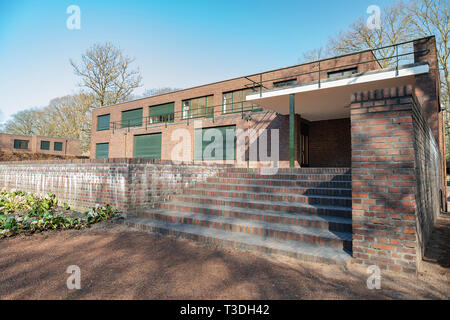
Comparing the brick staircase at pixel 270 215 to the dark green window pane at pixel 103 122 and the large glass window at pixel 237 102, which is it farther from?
the dark green window pane at pixel 103 122

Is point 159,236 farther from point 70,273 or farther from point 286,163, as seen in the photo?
point 286,163

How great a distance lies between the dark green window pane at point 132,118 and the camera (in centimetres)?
2094

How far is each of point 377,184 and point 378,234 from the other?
62cm

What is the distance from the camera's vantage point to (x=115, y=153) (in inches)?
850

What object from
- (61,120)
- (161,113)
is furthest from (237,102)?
(61,120)

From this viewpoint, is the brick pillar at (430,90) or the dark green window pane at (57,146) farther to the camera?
the dark green window pane at (57,146)

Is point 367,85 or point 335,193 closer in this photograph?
point 335,193

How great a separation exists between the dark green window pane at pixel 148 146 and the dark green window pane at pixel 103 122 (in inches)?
212

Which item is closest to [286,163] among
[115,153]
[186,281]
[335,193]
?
[335,193]

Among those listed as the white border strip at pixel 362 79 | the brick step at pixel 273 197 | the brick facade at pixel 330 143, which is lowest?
the brick step at pixel 273 197

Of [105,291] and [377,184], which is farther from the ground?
[377,184]

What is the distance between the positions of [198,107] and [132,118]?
7505mm

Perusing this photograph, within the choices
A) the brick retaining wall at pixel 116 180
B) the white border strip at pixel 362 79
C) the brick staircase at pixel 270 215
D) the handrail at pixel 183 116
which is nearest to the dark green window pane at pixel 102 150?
the handrail at pixel 183 116

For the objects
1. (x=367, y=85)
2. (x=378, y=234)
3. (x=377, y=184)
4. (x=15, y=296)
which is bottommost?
(x=15, y=296)
